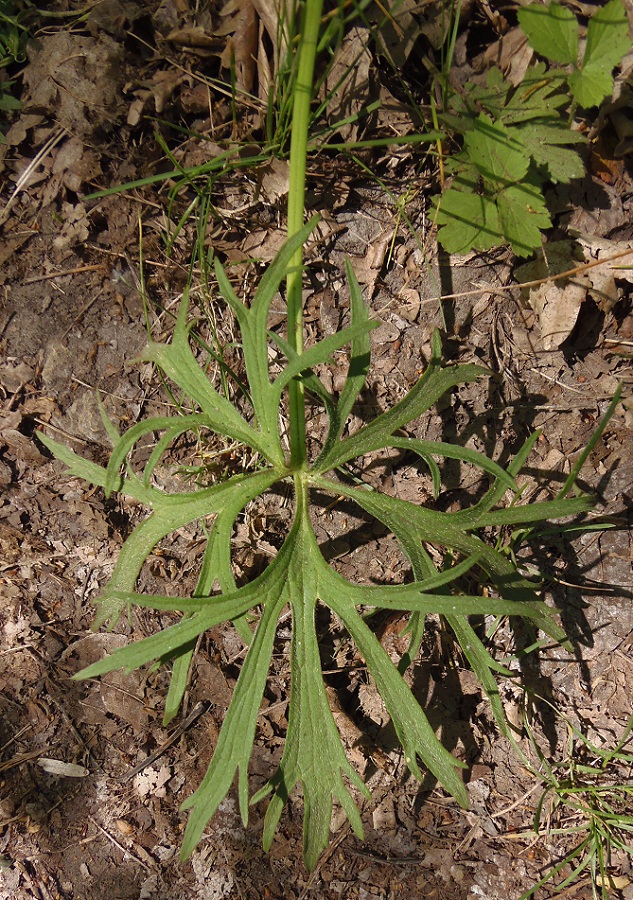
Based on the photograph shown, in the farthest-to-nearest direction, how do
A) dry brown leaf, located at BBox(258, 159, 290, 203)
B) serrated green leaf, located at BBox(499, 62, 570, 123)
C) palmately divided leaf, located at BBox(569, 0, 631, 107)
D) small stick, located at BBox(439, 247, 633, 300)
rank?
dry brown leaf, located at BBox(258, 159, 290, 203), small stick, located at BBox(439, 247, 633, 300), serrated green leaf, located at BBox(499, 62, 570, 123), palmately divided leaf, located at BBox(569, 0, 631, 107)

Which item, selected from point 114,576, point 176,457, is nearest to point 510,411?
point 176,457

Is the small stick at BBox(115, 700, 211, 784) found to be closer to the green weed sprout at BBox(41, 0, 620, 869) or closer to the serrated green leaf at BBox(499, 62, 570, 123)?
the green weed sprout at BBox(41, 0, 620, 869)

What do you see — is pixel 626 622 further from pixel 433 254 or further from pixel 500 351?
pixel 433 254

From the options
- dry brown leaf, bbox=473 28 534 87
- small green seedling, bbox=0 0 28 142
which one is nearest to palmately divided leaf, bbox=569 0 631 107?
dry brown leaf, bbox=473 28 534 87

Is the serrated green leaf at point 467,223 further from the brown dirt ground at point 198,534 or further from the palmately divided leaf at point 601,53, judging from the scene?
the palmately divided leaf at point 601,53

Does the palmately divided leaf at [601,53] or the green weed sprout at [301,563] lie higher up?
the palmately divided leaf at [601,53]

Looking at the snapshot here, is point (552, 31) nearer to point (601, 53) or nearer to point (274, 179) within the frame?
point (601, 53)

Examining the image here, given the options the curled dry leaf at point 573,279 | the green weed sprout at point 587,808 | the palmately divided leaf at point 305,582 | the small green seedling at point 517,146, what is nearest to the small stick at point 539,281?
the curled dry leaf at point 573,279
